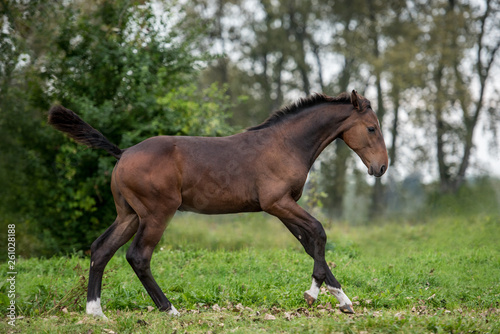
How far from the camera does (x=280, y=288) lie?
21.3 feet

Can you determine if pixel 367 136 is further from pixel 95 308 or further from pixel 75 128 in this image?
pixel 95 308

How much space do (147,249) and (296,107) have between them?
2.58 meters

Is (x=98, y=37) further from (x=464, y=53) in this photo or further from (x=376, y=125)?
(x=464, y=53)

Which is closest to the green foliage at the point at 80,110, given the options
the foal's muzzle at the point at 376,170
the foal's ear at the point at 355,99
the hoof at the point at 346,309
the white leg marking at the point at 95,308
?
the white leg marking at the point at 95,308

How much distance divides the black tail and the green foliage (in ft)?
14.6

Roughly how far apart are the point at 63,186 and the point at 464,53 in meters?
15.6

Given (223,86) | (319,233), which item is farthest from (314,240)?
(223,86)

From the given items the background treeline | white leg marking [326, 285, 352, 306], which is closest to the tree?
the background treeline

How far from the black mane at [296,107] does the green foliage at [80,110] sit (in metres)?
4.71

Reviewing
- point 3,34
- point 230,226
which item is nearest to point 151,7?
point 3,34

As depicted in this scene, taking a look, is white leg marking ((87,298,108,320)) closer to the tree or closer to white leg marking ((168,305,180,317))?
white leg marking ((168,305,180,317))

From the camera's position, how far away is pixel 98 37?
11.0 meters

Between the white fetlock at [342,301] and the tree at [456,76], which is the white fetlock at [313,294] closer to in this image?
the white fetlock at [342,301]

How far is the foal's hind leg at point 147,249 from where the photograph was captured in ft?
17.5
